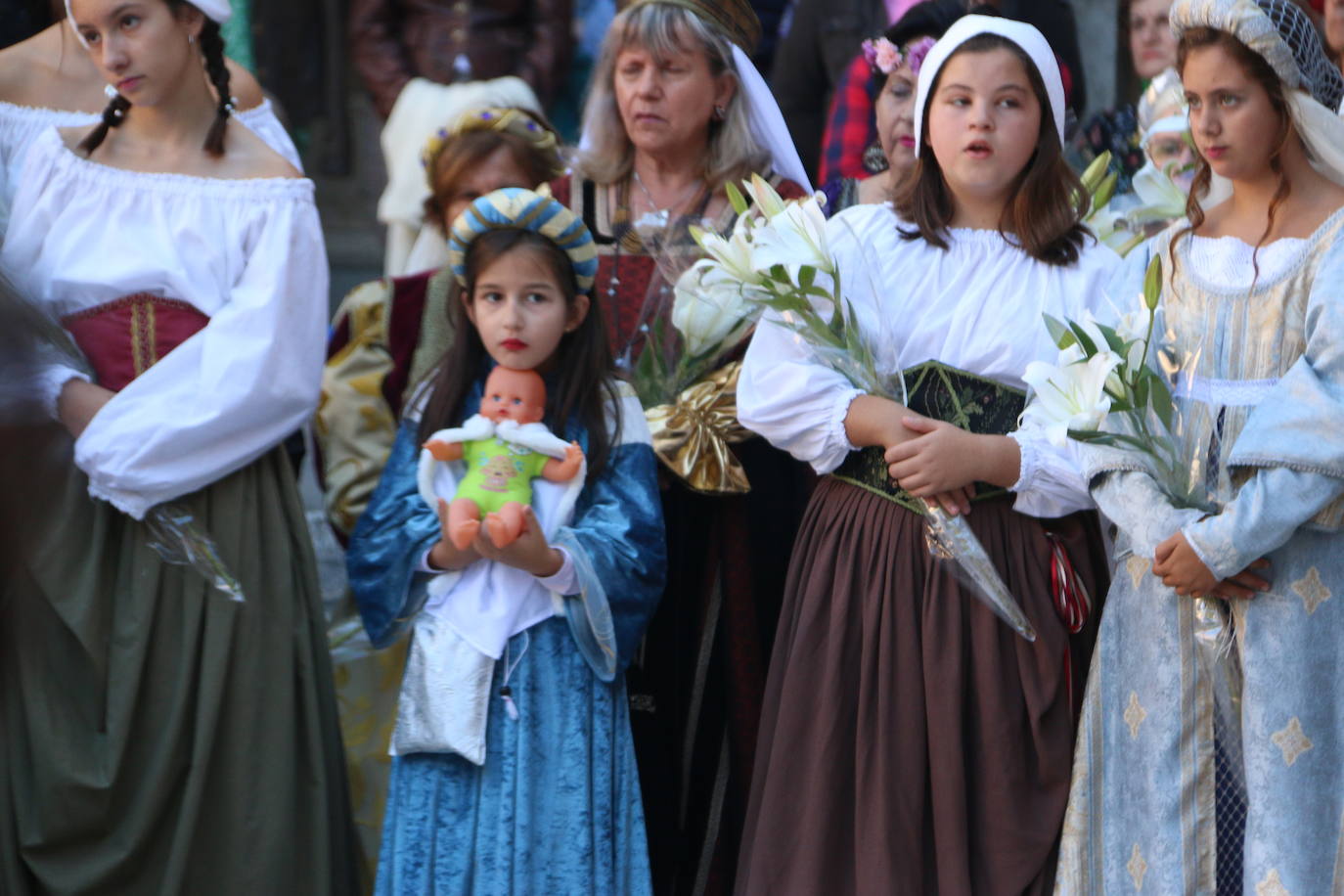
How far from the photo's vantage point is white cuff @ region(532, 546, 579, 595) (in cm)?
371

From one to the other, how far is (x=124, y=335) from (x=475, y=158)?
4.14ft

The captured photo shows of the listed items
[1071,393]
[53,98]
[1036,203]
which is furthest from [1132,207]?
[53,98]

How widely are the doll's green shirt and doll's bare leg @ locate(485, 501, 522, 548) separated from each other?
8 centimetres

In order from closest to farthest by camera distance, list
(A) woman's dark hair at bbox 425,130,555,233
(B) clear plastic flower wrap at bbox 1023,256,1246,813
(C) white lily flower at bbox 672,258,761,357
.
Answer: (B) clear plastic flower wrap at bbox 1023,256,1246,813 < (C) white lily flower at bbox 672,258,761,357 < (A) woman's dark hair at bbox 425,130,555,233

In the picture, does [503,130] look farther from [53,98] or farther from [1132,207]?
[1132,207]

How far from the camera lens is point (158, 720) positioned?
3.75 meters

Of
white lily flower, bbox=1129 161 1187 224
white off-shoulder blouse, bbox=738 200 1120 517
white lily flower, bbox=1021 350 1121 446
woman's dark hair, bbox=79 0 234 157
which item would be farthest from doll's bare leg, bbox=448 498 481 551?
Result: white lily flower, bbox=1129 161 1187 224

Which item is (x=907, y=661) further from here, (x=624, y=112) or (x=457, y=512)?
(x=624, y=112)

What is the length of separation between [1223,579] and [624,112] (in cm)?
202

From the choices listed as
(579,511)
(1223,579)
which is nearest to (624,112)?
(579,511)

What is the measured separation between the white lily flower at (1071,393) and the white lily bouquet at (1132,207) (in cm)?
80

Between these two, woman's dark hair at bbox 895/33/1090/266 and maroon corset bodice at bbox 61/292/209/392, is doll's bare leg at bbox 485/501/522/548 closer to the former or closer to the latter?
maroon corset bodice at bbox 61/292/209/392

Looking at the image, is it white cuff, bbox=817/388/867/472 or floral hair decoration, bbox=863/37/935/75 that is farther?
floral hair decoration, bbox=863/37/935/75

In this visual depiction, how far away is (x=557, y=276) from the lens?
12.8 ft
